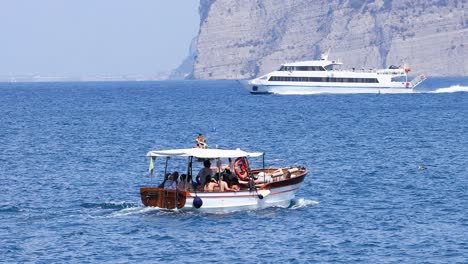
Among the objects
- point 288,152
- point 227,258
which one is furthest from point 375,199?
point 288,152

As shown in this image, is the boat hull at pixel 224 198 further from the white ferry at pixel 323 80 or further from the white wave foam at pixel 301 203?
the white ferry at pixel 323 80

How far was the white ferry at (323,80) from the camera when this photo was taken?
143625 mm

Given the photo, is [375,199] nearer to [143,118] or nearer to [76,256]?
[76,256]

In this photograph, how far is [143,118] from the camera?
105 metres

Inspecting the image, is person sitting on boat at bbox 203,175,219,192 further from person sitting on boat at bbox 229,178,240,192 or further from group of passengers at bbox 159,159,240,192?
person sitting on boat at bbox 229,178,240,192

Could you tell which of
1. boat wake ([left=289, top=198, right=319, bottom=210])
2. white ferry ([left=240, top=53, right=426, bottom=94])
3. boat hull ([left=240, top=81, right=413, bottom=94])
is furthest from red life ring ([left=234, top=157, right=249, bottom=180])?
boat hull ([left=240, top=81, right=413, bottom=94])

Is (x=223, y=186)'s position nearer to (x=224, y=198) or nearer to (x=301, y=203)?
(x=224, y=198)

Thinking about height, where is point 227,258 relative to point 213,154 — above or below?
below

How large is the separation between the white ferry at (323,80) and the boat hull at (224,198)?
102534mm

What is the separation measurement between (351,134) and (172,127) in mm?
18107

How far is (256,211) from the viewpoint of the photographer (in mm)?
40062

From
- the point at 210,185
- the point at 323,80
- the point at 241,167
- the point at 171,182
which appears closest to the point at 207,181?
the point at 210,185

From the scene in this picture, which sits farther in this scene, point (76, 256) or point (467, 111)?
point (467, 111)

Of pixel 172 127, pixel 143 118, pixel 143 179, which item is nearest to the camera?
pixel 143 179
